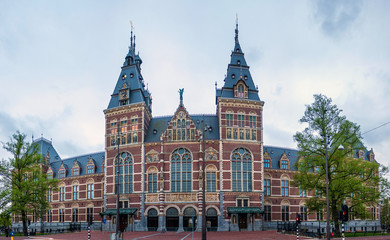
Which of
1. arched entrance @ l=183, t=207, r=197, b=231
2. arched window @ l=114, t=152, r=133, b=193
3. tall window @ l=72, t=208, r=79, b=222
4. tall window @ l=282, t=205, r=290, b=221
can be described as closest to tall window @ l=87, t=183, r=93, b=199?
tall window @ l=72, t=208, r=79, b=222

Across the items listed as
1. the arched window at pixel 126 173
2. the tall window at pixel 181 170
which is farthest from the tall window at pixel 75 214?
the tall window at pixel 181 170

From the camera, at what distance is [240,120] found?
59.3 m

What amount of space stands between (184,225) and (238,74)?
2622 centimetres

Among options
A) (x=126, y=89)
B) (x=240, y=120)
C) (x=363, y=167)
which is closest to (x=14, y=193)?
(x=126, y=89)

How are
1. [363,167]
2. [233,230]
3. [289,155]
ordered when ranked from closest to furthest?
[363,167]
[233,230]
[289,155]

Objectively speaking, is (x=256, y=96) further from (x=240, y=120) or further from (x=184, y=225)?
(x=184, y=225)

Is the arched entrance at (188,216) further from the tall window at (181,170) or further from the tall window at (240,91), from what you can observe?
the tall window at (240,91)

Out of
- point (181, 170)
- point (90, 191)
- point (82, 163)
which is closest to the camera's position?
point (181, 170)

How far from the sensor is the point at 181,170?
2288 inches

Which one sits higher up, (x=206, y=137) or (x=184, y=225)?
(x=206, y=137)

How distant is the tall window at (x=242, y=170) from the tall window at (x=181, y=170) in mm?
7165

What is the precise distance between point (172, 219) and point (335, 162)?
88.0 feet

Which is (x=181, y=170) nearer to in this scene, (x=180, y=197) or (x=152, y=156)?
(x=180, y=197)

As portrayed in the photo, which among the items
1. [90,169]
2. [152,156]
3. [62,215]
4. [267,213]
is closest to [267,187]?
[267,213]
